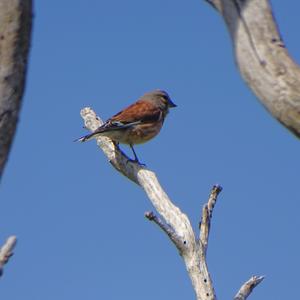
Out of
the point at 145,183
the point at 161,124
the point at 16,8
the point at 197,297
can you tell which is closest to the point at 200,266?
the point at 197,297

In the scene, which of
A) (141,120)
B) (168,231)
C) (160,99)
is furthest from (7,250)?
(160,99)

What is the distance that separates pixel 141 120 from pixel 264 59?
693 centimetres

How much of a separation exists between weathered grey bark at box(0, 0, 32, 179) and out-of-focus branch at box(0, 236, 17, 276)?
0.51 m

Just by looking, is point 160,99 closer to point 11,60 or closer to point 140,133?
point 140,133

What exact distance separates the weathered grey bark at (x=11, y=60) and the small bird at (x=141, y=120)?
5730 millimetres

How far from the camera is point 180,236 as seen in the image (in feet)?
19.8

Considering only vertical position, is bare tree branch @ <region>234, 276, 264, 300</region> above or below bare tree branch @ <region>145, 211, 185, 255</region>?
below

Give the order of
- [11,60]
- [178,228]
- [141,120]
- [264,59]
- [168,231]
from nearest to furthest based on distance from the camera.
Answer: [11,60] < [264,59] < [168,231] < [178,228] < [141,120]

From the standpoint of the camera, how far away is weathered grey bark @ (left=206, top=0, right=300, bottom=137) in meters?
3.04

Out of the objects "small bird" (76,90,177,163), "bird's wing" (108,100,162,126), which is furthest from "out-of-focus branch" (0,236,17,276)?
"bird's wing" (108,100,162,126)

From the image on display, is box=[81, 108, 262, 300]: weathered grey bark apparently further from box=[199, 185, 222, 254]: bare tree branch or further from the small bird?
the small bird

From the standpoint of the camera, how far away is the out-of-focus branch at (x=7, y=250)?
131 inches

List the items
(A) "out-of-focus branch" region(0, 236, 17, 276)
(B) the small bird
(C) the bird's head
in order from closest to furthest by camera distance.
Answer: (A) "out-of-focus branch" region(0, 236, 17, 276) < (B) the small bird < (C) the bird's head

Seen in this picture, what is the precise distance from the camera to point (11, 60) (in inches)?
116
